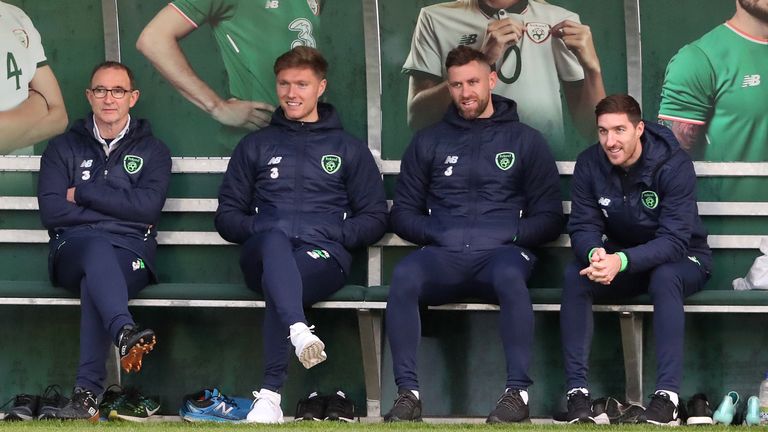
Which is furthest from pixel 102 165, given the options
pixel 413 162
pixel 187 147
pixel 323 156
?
pixel 413 162

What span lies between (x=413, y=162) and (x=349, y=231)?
1.65 ft

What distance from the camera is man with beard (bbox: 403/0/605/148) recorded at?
777 centimetres

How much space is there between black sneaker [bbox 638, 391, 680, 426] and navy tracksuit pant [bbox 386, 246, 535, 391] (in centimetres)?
59

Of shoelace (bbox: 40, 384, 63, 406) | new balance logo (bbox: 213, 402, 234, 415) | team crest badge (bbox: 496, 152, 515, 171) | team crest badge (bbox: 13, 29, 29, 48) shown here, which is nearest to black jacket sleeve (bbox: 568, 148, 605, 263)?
team crest badge (bbox: 496, 152, 515, 171)

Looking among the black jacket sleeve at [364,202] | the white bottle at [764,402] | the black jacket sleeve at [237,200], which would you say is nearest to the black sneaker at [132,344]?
the black jacket sleeve at [237,200]

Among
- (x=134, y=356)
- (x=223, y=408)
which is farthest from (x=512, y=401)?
(x=134, y=356)

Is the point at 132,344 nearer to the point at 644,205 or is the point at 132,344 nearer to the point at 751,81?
the point at 644,205

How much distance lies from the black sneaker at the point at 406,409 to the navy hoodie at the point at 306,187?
93 cm

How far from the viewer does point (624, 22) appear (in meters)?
7.70

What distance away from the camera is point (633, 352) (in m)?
7.21

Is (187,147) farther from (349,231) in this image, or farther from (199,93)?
(349,231)

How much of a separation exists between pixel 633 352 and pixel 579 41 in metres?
1.72

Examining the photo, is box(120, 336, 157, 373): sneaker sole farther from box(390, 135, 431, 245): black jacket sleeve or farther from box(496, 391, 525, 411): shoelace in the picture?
box(496, 391, 525, 411): shoelace

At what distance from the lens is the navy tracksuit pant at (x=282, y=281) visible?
676cm
